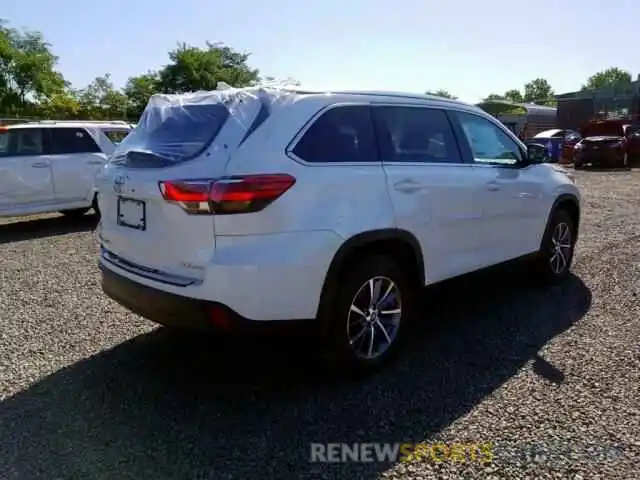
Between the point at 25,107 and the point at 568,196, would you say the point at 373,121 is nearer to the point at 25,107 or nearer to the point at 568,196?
the point at 568,196

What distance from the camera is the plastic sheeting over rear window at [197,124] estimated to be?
2.99 m

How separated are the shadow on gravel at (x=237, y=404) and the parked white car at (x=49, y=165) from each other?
5440 mm

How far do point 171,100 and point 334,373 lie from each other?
6.80ft

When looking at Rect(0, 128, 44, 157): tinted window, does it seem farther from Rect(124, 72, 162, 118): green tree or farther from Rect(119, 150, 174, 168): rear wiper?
Rect(124, 72, 162, 118): green tree

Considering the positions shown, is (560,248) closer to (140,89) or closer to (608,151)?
(608,151)

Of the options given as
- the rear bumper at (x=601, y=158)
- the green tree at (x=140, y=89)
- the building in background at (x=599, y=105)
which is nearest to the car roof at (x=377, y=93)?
the rear bumper at (x=601, y=158)

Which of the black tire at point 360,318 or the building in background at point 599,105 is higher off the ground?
the building in background at point 599,105

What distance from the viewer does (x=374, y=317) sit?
346cm

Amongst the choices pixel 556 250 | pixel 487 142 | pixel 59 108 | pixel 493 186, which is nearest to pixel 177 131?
pixel 493 186

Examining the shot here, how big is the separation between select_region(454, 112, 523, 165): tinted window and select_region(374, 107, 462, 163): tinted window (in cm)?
25

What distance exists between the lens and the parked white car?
8133 mm

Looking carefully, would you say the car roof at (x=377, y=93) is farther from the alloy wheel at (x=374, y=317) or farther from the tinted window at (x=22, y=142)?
the tinted window at (x=22, y=142)

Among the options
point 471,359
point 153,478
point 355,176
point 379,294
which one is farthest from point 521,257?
point 153,478

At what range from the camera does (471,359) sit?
146 inches
